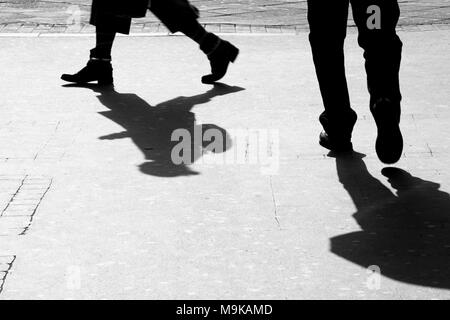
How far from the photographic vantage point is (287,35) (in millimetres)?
11000

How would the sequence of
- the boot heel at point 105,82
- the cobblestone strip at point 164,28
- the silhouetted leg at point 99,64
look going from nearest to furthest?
the silhouetted leg at point 99,64, the boot heel at point 105,82, the cobblestone strip at point 164,28

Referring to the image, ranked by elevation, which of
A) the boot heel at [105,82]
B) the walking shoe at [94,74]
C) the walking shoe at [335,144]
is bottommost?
the boot heel at [105,82]

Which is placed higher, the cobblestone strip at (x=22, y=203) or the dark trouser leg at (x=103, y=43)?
the cobblestone strip at (x=22, y=203)

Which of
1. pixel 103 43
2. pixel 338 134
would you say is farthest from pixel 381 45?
pixel 103 43

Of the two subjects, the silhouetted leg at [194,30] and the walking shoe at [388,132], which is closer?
the walking shoe at [388,132]

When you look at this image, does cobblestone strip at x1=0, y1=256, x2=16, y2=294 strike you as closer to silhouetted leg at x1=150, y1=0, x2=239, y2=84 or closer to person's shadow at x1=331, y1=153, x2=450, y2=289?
person's shadow at x1=331, y1=153, x2=450, y2=289

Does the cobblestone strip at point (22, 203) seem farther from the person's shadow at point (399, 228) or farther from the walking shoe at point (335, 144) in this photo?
the walking shoe at point (335, 144)

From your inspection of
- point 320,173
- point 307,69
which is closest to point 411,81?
point 307,69

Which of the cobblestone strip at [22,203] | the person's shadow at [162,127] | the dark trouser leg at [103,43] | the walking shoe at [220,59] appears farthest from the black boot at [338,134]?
the dark trouser leg at [103,43]

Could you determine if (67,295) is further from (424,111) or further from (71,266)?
(424,111)

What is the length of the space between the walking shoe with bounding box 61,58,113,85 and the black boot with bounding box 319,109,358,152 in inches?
101

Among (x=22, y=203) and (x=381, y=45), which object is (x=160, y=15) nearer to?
(x=381, y=45)

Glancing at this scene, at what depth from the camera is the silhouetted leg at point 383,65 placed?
6078 millimetres

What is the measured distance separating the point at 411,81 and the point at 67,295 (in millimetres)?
4844
